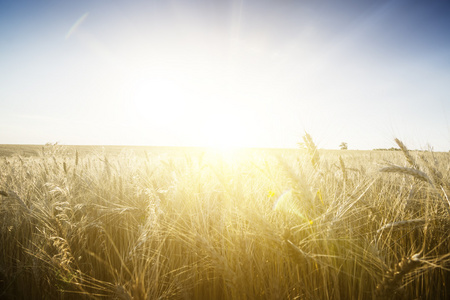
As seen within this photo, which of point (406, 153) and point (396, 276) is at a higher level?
point (406, 153)

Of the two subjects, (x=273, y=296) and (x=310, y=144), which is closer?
(x=273, y=296)

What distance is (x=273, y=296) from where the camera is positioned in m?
1.03

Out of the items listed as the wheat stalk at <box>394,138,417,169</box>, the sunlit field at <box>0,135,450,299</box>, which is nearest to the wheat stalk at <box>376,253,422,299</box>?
the sunlit field at <box>0,135,450,299</box>

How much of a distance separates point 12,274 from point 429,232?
3385 millimetres

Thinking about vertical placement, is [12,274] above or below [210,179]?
below

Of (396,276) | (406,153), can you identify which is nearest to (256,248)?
(396,276)

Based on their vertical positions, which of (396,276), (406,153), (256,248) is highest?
(406,153)

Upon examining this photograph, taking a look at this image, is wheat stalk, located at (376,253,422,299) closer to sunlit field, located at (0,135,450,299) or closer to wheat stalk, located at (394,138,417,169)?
sunlit field, located at (0,135,450,299)

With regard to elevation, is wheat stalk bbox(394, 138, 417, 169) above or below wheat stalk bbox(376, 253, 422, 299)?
above

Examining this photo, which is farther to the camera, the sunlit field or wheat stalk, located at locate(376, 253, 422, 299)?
the sunlit field

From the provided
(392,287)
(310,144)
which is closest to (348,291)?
(392,287)

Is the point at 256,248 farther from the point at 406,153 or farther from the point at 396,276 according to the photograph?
the point at 406,153

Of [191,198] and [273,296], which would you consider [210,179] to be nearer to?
[191,198]

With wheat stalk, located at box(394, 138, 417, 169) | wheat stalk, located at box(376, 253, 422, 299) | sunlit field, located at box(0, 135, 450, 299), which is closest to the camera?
wheat stalk, located at box(376, 253, 422, 299)
